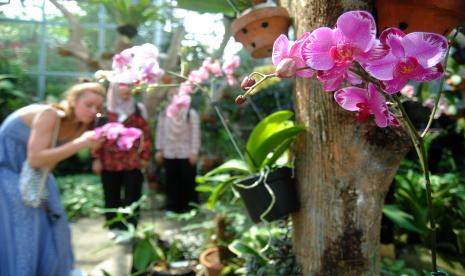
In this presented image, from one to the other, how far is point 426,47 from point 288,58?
0.21 metres

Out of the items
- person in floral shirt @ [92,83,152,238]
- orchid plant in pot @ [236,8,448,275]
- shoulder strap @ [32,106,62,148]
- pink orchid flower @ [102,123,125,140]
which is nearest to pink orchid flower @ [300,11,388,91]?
orchid plant in pot @ [236,8,448,275]

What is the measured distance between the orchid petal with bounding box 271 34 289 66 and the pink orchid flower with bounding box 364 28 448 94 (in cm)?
14

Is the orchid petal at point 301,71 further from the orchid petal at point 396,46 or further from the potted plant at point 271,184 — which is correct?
the potted plant at point 271,184

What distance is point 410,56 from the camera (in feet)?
1.91

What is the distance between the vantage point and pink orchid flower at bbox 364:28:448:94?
57 cm

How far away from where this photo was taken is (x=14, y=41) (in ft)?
23.0

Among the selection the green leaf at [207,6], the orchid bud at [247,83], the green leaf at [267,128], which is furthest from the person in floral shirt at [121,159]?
the orchid bud at [247,83]

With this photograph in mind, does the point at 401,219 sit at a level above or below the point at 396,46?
below

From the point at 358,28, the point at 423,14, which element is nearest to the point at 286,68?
the point at 358,28

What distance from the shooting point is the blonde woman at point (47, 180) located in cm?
191

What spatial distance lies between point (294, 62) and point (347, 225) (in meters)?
0.78

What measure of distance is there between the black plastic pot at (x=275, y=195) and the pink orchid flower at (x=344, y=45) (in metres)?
0.83

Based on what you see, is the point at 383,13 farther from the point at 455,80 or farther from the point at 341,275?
the point at 455,80

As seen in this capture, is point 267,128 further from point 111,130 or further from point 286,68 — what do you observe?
point 286,68
